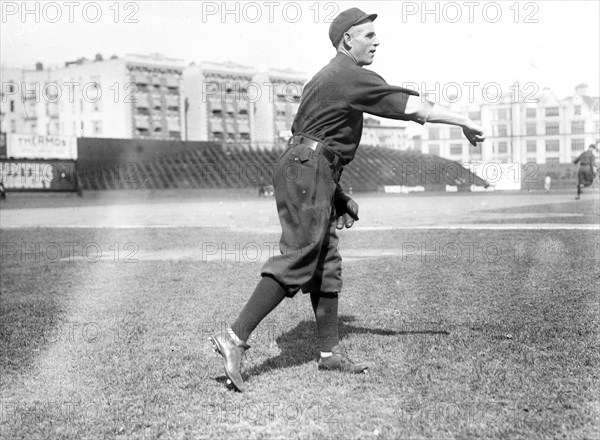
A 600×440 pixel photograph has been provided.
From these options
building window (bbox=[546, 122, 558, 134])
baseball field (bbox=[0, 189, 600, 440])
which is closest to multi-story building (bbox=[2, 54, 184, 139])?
building window (bbox=[546, 122, 558, 134])

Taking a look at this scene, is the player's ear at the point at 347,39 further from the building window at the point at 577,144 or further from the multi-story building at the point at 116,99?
the building window at the point at 577,144

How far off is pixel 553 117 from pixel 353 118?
107 metres

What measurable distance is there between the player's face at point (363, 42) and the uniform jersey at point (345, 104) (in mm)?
Answer: 62

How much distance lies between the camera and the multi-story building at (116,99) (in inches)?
2862

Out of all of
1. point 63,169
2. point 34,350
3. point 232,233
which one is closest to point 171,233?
point 232,233

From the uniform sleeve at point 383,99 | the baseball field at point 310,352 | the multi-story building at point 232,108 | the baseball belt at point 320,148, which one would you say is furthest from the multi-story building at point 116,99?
the uniform sleeve at point 383,99

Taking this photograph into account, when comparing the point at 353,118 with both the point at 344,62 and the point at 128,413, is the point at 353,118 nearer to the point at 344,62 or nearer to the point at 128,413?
the point at 344,62

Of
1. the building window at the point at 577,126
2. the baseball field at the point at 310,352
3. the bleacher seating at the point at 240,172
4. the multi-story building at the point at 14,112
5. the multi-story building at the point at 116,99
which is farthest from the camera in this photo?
the building window at the point at 577,126

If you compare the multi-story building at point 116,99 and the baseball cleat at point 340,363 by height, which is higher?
the multi-story building at point 116,99

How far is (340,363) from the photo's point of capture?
13.3 ft

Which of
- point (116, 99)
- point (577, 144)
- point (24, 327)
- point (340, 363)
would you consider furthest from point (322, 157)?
point (577, 144)

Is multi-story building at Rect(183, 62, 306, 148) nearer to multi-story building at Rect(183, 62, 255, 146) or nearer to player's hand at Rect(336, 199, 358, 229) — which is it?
multi-story building at Rect(183, 62, 255, 146)

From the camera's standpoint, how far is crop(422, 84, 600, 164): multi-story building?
102m

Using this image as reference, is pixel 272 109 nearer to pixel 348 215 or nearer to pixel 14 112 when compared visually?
pixel 14 112
